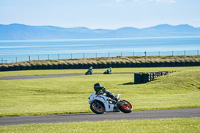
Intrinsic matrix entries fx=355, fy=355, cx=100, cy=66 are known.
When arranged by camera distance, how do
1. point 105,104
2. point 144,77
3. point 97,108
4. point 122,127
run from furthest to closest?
point 144,77, point 97,108, point 105,104, point 122,127

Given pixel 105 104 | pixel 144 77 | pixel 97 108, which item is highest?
pixel 144 77

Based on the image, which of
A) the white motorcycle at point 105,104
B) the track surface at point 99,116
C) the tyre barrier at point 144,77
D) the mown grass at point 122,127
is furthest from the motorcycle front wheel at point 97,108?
the tyre barrier at point 144,77

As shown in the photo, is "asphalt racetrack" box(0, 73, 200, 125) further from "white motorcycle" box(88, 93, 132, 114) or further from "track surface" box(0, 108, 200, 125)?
"white motorcycle" box(88, 93, 132, 114)

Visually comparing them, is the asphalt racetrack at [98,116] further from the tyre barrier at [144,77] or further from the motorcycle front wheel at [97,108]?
the tyre barrier at [144,77]

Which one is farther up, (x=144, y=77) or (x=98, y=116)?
(x=144, y=77)

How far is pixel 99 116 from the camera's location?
17.5 metres

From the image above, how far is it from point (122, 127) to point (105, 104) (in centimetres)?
402

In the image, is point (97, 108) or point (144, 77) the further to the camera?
point (144, 77)

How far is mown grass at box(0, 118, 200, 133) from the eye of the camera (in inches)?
521

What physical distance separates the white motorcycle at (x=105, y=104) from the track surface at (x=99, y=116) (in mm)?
273

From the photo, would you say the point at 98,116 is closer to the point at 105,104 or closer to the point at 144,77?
the point at 105,104

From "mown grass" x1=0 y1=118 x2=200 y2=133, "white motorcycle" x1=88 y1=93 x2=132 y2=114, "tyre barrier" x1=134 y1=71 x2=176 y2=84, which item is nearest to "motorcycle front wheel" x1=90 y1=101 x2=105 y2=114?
"white motorcycle" x1=88 y1=93 x2=132 y2=114

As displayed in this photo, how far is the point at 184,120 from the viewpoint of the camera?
15.3 metres

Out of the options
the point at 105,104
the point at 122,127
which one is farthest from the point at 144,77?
the point at 122,127
